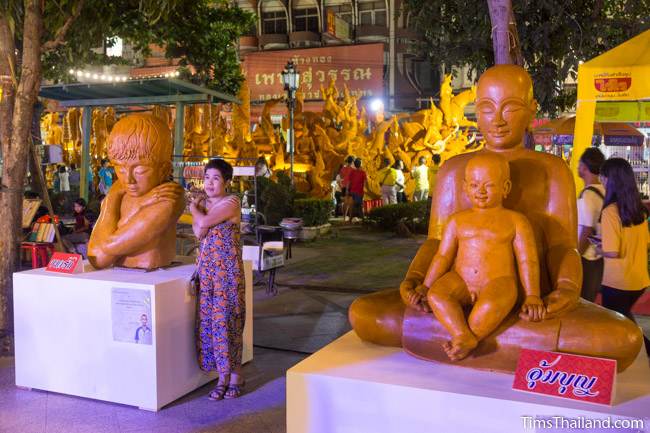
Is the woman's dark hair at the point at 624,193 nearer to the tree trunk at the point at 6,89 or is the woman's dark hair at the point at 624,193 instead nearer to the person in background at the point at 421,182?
the tree trunk at the point at 6,89

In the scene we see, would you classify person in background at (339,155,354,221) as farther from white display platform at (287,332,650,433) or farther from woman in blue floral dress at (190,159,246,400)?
white display platform at (287,332,650,433)

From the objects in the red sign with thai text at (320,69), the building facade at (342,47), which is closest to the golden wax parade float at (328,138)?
the red sign with thai text at (320,69)

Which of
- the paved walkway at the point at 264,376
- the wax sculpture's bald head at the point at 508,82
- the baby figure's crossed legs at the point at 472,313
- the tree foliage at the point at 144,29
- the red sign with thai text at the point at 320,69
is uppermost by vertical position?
the red sign with thai text at the point at 320,69

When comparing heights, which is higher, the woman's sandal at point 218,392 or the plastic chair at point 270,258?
the plastic chair at point 270,258

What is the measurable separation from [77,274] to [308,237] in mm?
7529

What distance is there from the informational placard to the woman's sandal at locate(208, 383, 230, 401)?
0.58 meters

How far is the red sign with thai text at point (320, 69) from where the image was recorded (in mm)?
23281

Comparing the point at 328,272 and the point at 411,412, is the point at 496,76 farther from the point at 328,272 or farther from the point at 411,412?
the point at 328,272

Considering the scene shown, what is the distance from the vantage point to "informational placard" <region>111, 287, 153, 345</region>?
142 inches

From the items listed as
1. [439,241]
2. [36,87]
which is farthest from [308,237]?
[439,241]

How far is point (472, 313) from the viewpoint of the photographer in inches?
86.2

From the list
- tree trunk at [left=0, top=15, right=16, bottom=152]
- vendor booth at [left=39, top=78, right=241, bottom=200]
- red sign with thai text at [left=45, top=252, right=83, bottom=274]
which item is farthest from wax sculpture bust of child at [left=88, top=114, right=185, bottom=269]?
vendor booth at [left=39, top=78, right=241, bottom=200]

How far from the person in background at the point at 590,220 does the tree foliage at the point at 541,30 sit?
12.7 ft

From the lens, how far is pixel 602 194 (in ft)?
13.6
